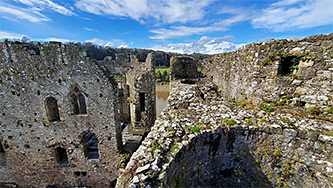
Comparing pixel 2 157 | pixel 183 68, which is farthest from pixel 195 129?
pixel 2 157


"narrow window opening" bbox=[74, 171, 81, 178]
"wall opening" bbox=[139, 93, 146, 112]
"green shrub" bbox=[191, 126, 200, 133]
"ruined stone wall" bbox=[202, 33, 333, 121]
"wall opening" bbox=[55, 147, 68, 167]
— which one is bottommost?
"narrow window opening" bbox=[74, 171, 81, 178]

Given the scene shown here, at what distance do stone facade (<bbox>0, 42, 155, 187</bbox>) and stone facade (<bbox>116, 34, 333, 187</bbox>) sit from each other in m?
5.07

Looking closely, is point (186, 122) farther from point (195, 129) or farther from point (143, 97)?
point (143, 97)

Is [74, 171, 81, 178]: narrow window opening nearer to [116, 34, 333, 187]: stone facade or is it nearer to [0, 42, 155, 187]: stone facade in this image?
[0, 42, 155, 187]: stone facade

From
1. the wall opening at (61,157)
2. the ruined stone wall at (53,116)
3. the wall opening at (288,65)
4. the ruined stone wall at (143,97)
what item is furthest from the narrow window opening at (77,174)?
the wall opening at (288,65)

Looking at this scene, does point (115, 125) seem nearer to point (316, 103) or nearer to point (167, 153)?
point (167, 153)

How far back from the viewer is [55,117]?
339 inches

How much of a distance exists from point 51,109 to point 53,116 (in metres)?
0.46

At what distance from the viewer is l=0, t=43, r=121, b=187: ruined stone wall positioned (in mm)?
7430

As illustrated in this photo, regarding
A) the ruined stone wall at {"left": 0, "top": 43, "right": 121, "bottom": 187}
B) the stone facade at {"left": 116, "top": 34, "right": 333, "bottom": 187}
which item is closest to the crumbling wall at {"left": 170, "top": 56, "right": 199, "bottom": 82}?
the ruined stone wall at {"left": 0, "top": 43, "right": 121, "bottom": 187}

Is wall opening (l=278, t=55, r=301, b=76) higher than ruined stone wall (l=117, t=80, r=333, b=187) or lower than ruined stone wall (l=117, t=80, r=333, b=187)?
higher

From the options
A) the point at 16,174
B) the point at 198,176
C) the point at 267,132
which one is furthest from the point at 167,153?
the point at 16,174

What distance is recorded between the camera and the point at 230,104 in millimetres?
4988

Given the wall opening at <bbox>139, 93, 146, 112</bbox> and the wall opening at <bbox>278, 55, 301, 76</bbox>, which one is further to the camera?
the wall opening at <bbox>139, 93, 146, 112</bbox>
